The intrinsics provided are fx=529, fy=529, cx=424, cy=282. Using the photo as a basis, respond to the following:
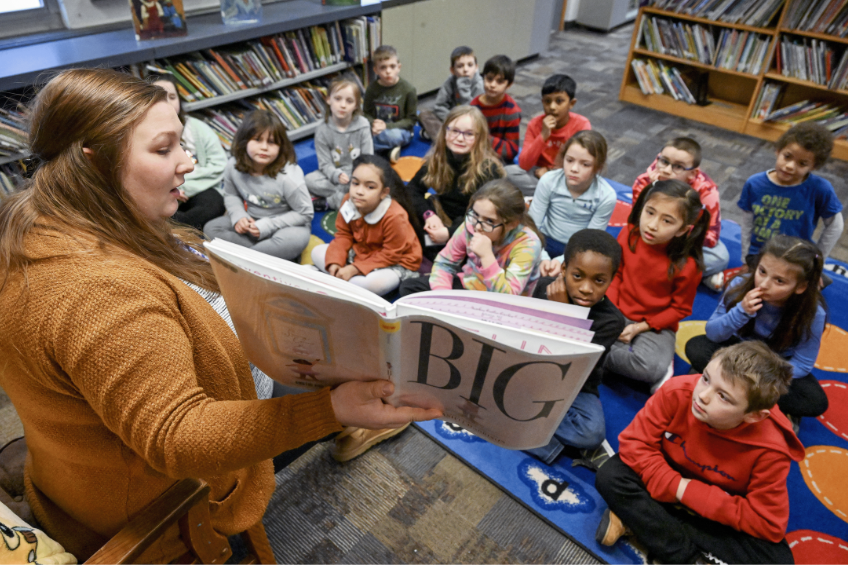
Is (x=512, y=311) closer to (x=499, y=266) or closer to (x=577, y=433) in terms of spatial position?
(x=577, y=433)

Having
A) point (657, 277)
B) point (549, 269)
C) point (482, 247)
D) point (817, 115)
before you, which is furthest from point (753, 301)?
point (817, 115)

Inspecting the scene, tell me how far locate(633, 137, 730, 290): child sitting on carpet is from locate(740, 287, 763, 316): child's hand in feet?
2.28

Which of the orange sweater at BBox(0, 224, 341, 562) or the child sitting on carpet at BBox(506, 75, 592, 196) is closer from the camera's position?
the orange sweater at BBox(0, 224, 341, 562)

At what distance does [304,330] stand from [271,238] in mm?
1930

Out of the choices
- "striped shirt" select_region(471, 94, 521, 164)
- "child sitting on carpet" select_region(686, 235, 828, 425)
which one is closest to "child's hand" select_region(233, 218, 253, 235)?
"striped shirt" select_region(471, 94, 521, 164)

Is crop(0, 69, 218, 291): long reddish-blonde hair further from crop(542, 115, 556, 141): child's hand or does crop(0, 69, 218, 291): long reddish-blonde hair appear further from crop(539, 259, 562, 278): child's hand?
crop(542, 115, 556, 141): child's hand

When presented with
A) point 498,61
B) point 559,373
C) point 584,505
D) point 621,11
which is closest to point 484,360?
point 559,373

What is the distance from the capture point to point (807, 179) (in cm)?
240

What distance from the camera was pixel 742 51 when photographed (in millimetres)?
4129

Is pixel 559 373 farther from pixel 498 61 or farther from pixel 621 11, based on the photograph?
pixel 621 11

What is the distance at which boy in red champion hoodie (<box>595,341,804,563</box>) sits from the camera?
1.38 metres

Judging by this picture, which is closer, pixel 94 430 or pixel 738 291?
pixel 94 430

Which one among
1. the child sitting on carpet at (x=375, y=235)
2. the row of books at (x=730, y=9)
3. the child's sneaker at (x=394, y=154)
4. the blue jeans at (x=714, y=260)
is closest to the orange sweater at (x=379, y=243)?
the child sitting on carpet at (x=375, y=235)

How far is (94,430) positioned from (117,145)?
17.6 inches
